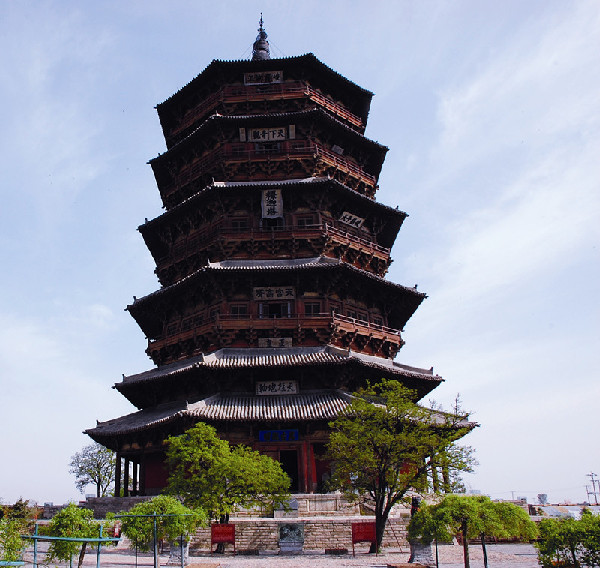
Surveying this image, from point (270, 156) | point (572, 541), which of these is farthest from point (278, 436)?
point (270, 156)

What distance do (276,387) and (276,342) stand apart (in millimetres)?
1973

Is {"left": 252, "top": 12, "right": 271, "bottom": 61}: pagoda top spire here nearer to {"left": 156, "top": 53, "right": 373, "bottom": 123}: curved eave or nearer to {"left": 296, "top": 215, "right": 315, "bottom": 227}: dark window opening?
{"left": 156, "top": 53, "right": 373, "bottom": 123}: curved eave

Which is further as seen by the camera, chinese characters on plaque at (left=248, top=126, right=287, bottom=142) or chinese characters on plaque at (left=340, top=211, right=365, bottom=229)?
chinese characters on plaque at (left=248, top=126, right=287, bottom=142)

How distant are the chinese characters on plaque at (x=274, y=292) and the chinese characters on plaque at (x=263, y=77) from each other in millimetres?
→ 12203

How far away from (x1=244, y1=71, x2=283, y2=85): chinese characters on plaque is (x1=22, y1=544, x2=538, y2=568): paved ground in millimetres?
23409

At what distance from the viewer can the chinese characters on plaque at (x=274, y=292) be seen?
25.4 meters

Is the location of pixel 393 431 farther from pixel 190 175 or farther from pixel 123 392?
pixel 190 175

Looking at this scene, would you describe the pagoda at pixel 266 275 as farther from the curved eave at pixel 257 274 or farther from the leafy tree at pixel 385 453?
the leafy tree at pixel 385 453

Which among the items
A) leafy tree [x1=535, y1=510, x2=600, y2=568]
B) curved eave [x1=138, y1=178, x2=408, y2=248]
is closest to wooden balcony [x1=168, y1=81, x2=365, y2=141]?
curved eave [x1=138, y1=178, x2=408, y2=248]

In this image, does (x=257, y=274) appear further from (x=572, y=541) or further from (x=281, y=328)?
(x=572, y=541)

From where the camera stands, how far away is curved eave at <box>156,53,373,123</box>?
98.0ft

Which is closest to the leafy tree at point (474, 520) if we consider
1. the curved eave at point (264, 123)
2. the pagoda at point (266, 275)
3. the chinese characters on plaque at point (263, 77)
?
the pagoda at point (266, 275)

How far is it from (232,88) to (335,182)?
Result: 8641 mm

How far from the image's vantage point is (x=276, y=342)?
24500 mm
